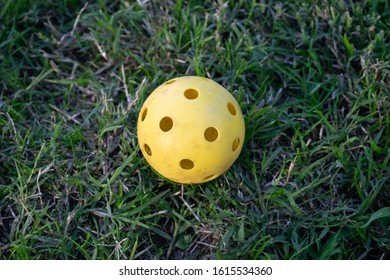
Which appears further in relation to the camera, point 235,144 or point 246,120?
point 246,120

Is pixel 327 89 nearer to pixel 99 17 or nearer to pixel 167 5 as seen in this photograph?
pixel 167 5

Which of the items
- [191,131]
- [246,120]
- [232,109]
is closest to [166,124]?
[191,131]

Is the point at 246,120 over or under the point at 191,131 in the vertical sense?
under

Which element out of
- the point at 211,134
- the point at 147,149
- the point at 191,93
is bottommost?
the point at 147,149

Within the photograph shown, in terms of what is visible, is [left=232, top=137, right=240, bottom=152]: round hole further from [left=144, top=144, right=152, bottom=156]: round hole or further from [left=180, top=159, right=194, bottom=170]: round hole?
[left=144, top=144, right=152, bottom=156]: round hole

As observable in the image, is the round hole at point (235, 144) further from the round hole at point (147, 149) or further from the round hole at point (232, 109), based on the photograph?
the round hole at point (147, 149)

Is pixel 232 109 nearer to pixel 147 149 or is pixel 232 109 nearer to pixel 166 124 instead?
pixel 166 124

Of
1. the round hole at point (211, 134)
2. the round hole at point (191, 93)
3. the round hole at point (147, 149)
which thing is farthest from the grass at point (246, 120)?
the round hole at point (191, 93)

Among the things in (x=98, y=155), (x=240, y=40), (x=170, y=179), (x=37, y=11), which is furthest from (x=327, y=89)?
(x=37, y=11)
